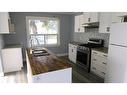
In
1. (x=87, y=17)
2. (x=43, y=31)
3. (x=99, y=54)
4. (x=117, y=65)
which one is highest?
(x=87, y=17)

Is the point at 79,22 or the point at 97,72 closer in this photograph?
the point at 97,72

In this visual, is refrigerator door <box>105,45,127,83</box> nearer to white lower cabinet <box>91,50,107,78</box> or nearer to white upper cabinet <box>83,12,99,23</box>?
white lower cabinet <box>91,50,107,78</box>

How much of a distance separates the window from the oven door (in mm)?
1969

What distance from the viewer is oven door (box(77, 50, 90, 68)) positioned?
3443 millimetres

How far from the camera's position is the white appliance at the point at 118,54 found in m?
2.00

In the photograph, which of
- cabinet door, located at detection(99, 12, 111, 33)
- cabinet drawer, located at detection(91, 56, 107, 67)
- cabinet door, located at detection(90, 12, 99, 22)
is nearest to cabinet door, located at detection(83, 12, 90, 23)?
cabinet door, located at detection(90, 12, 99, 22)

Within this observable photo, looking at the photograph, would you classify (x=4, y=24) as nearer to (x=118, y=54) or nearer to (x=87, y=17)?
(x=87, y=17)

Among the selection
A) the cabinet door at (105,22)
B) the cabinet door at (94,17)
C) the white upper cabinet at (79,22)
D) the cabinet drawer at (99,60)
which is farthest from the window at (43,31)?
the cabinet drawer at (99,60)

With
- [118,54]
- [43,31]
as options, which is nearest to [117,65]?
[118,54]

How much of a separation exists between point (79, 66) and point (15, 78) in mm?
2196

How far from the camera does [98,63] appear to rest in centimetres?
303

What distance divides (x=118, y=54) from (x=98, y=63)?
0.96 m
